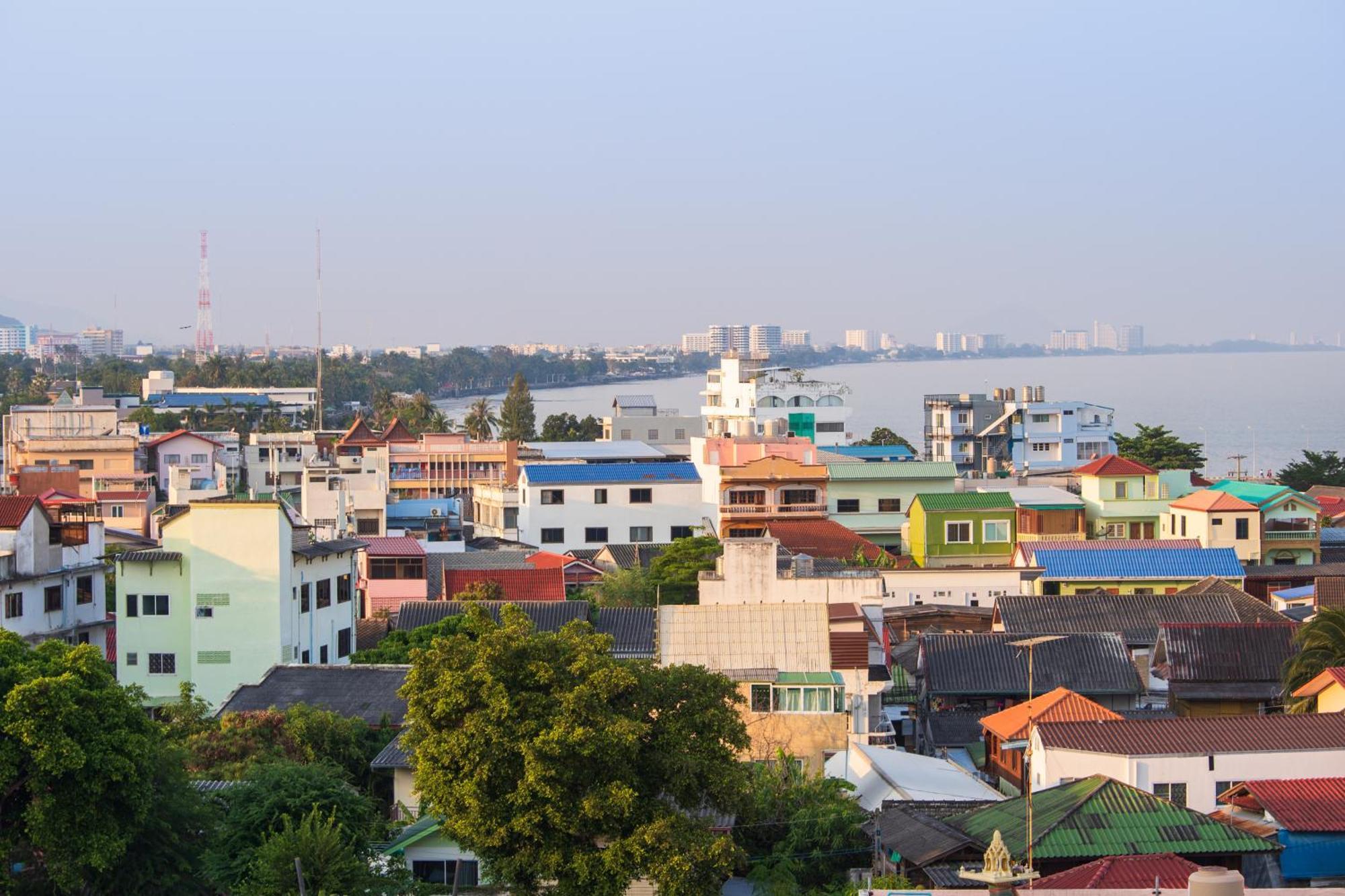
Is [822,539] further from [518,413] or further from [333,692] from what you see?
[518,413]

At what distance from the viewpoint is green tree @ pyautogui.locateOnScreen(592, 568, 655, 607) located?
31.7 m

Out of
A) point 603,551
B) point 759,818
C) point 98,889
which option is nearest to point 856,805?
point 759,818

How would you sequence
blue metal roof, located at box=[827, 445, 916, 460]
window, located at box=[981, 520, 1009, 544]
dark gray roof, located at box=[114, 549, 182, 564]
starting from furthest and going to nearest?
blue metal roof, located at box=[827, 445, 916, 460]
window, located at box=[981, 520, 1009, 544]
dark gray roof, located at box=[114, 549, 182, 564]

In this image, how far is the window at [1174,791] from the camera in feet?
54.7

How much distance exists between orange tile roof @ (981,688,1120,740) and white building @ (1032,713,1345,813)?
1689 mm

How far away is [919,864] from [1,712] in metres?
7.58

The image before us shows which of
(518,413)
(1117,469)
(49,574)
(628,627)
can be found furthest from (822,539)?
(518,413)

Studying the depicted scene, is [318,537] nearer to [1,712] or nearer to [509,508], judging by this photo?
[509,508]

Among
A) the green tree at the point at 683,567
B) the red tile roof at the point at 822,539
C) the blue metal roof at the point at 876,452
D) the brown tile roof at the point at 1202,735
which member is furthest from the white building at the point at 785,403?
the brown tile roof at the point at 1202,735

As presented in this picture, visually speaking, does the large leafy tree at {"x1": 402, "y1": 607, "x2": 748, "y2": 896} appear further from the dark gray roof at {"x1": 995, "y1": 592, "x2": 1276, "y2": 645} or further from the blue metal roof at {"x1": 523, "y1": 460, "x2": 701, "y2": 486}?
the blue metal roof at {"x1": 523, "y1": 460, "x2": 701, "y2": 486}

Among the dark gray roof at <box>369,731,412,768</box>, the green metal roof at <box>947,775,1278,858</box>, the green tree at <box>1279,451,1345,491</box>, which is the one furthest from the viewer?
the green tree at <box>1279,451,1345,491</box>

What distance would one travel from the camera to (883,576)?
30.7 metres

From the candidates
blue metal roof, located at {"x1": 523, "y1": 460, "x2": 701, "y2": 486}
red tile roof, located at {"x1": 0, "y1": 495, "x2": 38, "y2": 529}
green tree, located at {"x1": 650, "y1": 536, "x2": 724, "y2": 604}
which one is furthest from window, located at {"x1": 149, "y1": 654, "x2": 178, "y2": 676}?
blue metal roof, located at {"x1": 523, "y1": 460, "x2": 701, "y2": 486}

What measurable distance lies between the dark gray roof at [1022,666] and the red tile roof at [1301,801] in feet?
19.6
